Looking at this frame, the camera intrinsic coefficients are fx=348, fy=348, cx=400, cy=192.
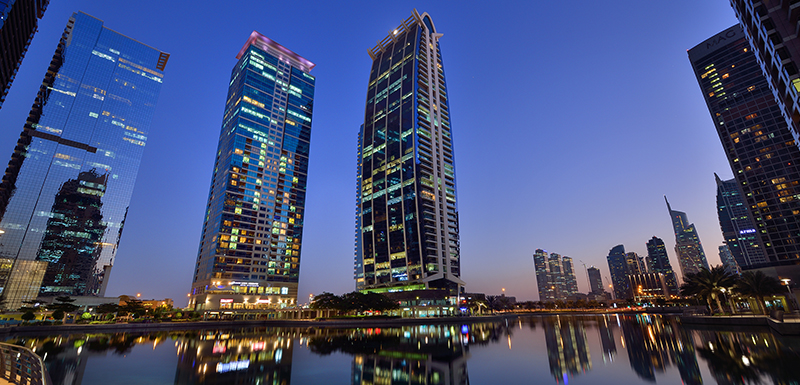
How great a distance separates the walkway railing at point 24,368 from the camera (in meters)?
12.6

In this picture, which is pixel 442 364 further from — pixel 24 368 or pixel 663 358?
pixel 24 368

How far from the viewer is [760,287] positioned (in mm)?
72938

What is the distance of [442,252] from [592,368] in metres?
129

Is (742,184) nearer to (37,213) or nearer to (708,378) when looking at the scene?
(708,378)

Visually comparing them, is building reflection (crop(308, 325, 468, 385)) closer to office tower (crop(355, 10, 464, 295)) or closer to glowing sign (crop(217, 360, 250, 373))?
glowing sign (crop(217, 360, 250, 373))

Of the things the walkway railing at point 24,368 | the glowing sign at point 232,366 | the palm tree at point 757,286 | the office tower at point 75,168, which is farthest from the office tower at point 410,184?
the walkway railing at point 24,368

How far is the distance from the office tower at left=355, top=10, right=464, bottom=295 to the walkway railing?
139m

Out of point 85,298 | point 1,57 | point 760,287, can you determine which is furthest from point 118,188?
point 760,287

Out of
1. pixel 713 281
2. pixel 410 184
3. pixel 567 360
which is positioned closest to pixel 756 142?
pixel 713 281

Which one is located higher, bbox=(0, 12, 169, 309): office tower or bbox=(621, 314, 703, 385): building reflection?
bbox=(0, 12, 169, 309): office tower

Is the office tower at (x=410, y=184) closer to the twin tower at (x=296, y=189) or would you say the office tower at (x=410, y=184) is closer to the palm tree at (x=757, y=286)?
the twin tower at (x=296, y=189)

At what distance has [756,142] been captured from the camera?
142 meters

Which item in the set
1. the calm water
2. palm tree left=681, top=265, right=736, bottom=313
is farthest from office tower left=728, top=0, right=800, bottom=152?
the calm water

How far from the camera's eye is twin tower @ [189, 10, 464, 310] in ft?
501
